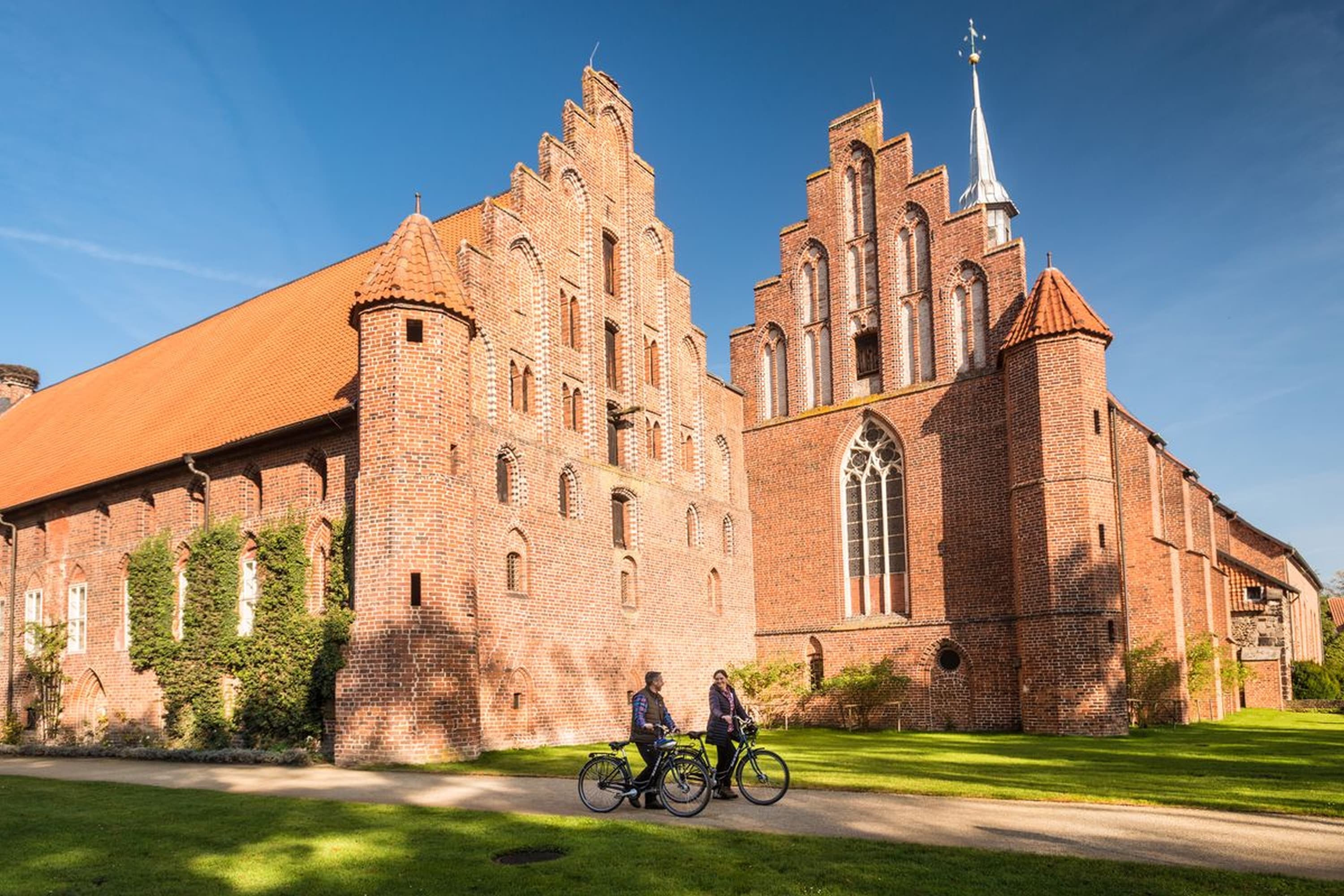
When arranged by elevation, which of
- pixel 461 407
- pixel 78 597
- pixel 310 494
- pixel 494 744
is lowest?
pixel 494 744

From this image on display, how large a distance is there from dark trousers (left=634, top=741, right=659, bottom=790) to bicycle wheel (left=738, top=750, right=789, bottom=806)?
3.52 ft

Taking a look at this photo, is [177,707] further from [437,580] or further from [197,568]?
[437,580]

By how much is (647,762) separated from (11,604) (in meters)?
23.9

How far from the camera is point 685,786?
1170 cm

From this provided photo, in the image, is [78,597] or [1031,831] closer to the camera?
[1031,831]

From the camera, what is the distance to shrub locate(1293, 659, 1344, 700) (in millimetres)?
42312

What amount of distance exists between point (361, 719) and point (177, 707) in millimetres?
7326

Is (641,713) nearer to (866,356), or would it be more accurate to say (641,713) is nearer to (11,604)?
(866,356)

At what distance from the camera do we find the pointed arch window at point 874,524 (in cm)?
2777

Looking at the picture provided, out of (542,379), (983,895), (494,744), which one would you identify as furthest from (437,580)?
(983,895)

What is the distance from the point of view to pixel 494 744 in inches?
814

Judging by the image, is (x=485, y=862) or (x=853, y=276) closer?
(x=485, y=862)

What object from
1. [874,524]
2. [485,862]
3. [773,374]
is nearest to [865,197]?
[773,374]

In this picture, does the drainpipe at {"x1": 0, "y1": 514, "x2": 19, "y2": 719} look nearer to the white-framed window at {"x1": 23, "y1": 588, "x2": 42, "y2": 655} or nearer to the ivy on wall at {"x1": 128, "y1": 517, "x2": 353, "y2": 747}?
the white-framed window at {"x1": 23, "y1": 588, "x2": 42, "y2": 655}
